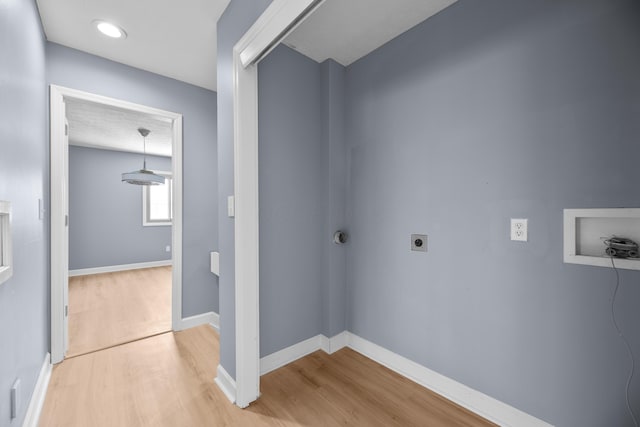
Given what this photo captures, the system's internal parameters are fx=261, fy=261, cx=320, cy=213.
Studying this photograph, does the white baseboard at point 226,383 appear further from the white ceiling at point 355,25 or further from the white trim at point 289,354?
the white ceiling at point 355,25

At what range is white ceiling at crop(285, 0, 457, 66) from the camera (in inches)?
65.6

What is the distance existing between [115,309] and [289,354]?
2586 millimetres

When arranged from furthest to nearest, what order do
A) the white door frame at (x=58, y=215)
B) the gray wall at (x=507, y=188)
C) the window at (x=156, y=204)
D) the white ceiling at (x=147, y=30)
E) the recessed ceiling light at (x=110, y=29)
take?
1. the window at (x=156, y=204)
2. the white door frame at (x=58, y=215)
3. the recessed ceiling light at (x=110, y=29)
4. the white ceiling at (x=147, y=30)
5. the gray wall at (x=507, y=188)

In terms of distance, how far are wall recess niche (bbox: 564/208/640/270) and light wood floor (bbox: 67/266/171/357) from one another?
10.8ft

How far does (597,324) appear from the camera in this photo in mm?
1181

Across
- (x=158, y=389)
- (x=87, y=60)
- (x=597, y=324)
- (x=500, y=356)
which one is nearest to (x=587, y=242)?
(x=597, y=324)

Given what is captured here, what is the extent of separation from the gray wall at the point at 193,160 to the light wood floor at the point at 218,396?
73 centimetres

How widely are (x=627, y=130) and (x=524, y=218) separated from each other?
0.52 m

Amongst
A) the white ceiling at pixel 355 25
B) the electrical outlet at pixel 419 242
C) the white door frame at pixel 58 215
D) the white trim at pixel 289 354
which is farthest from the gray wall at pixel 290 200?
the white door frame at pixel 58 215

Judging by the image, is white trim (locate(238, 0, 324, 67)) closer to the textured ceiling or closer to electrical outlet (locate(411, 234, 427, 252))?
the textured ceiling

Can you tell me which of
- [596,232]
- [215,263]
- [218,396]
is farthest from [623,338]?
[215,263]

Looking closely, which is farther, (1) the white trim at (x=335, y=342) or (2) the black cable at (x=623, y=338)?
(1) the white trim at (x=335, y=342)

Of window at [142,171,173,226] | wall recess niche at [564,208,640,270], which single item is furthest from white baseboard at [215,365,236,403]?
window at [142,171,173,226]

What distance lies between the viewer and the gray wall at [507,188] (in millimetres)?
1155
